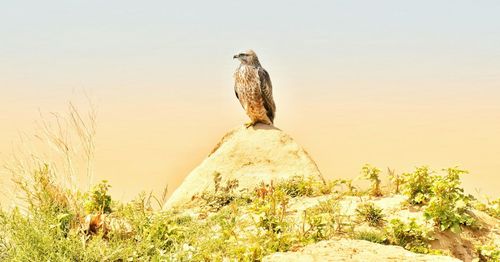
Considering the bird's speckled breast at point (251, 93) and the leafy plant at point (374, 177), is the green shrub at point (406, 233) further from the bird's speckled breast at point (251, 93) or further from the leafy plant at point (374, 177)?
the bird's speckled breast at point (251, 93)

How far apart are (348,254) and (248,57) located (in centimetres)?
542

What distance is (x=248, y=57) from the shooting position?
996 centimetres

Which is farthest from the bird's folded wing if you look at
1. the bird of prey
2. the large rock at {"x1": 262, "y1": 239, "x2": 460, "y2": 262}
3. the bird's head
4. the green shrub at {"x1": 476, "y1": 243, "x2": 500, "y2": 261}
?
the large rock at {"x1": 262, "y1": 239, "x2": 460, "y2": 262}

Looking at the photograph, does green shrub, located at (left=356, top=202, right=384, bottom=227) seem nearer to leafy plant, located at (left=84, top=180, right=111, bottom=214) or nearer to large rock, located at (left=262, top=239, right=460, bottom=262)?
large rock, located at (left=262, top=239, right=460, bottom=262)

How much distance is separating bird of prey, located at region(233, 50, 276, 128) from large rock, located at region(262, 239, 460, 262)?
473 cm

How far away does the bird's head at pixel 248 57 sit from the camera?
995cm

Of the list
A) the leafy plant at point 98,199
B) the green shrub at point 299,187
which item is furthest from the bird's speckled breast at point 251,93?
the leafy plant at point 98,199

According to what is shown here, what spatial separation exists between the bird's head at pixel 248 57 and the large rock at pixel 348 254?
5134 millimetres

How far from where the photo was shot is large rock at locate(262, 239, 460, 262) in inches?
196

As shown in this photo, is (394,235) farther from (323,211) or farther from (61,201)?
(61,201)

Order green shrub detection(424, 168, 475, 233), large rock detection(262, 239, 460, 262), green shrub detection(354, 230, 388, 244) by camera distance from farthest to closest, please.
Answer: green shrub detection(424, 168, 475, 233), green shrub detection(354, 230, 388, 244), large rock detection(262, 239, 460, 262)

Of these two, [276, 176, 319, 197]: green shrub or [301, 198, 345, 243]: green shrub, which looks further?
[276, 176, 319, 197]: green shrub

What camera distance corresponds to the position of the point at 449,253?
6711mm

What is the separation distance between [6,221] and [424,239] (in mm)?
4428
